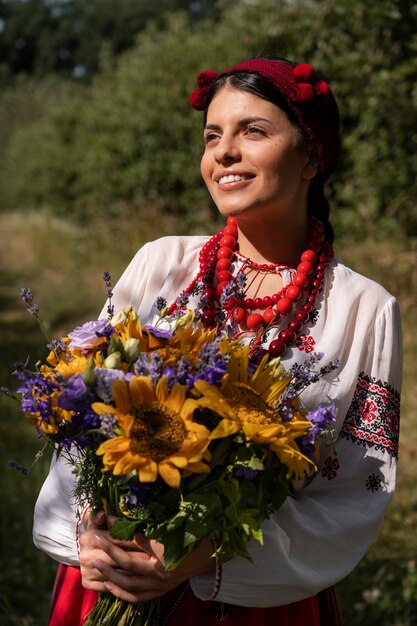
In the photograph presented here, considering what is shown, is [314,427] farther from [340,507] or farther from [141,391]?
[340,507]

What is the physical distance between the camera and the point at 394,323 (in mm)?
2178

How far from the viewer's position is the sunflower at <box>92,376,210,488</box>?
4.83ft

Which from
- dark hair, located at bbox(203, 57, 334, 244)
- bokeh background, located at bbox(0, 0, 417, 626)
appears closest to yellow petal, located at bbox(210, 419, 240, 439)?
dark hair, located at bbox(203, 57, 334, 244)

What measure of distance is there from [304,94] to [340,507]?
3.60ft

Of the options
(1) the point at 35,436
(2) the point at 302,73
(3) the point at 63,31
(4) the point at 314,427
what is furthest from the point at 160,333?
(3) the point at 63,31

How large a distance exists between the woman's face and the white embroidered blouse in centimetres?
32

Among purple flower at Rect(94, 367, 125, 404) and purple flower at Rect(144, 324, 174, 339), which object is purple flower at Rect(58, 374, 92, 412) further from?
purple flower at Rect(144, 324, 174, 339)

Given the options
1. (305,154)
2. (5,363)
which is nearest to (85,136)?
(5,363)

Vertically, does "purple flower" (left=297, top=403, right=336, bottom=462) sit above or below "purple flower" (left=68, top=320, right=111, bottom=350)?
below

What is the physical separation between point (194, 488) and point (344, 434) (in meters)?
0.62

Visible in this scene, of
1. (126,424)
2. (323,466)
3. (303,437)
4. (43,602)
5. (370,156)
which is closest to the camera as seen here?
(126,424)

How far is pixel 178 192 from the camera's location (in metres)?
11.5

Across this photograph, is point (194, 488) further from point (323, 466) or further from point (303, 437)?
point (323, 466)

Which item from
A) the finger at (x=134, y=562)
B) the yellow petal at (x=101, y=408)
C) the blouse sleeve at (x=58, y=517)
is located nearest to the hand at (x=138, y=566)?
the finger at (x=134, y=562)
